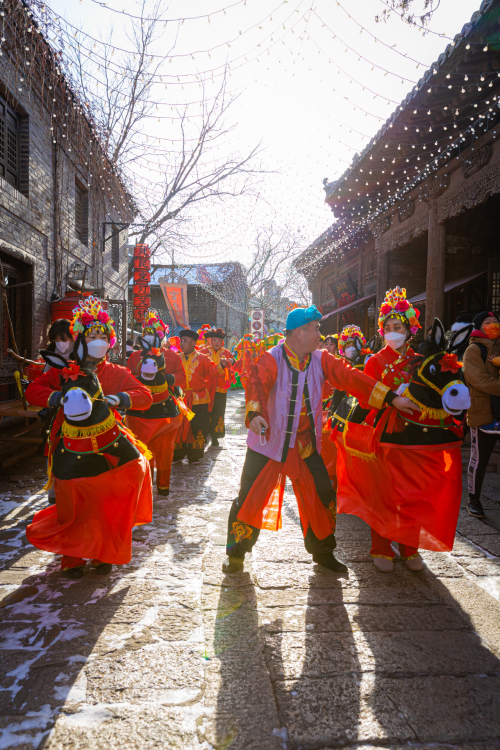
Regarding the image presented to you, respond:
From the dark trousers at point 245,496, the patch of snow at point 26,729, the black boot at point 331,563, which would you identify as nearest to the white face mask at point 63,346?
the dark trousers at point 245,496

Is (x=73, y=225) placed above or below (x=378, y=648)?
above

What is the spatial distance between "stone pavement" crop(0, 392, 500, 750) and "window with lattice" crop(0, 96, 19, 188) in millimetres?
6482

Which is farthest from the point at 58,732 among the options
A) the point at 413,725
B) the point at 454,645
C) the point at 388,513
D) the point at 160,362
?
the point at 160,362

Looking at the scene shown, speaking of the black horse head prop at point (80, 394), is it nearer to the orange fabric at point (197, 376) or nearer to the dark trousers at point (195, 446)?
the dark trousers at point (195, 446)

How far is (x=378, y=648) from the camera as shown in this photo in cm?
242

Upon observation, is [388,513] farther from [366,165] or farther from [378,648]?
[366,165]

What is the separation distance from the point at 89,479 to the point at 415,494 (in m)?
2.16

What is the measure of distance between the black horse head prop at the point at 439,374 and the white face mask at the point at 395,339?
0.94ft

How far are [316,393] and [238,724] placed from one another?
197cm

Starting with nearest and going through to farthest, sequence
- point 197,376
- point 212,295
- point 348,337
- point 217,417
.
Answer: point 348,337 < point 197,376 < point 217,417 < point 212,295

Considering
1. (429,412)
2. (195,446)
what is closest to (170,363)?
(195,446)

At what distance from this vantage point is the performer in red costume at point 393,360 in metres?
3.39

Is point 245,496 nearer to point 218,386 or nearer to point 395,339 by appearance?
point 395,339

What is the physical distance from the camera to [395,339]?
3621 mm
